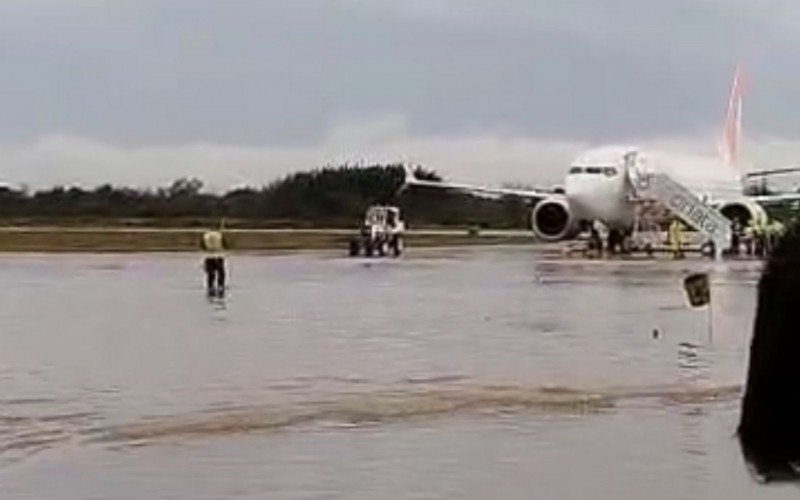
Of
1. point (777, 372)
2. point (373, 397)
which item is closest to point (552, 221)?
point (373, 397)

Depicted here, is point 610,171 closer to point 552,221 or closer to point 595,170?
point 595,170

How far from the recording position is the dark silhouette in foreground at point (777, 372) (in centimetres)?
177

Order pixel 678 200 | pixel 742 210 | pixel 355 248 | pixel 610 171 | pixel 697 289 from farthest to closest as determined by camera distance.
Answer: pixel 742 210 < pixel 355 248 < pixel 610 171 < pixel 678 200 < pixel 697 289

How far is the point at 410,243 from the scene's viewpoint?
75938mm

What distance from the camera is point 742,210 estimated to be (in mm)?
59875

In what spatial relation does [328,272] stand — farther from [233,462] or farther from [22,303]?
[233,462]

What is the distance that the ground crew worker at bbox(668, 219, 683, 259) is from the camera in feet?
174

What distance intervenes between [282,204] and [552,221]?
164 ft

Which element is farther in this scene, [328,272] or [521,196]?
[521,196]

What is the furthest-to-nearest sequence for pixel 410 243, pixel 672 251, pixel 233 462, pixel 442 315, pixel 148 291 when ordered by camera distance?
pixel 410 243
pixel 672 251
pixel 148 291
pixel 442 315
pixel 233 462

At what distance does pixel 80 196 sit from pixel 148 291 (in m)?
77.6

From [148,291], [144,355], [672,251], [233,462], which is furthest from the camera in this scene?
[672,251]

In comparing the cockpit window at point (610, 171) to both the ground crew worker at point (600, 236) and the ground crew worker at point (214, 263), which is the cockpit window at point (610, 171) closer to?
the ground crew worker at point (600, 236)

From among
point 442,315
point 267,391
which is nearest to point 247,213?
point 442,315
